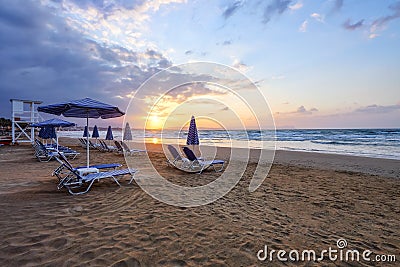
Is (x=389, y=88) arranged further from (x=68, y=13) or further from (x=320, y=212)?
(x=68, y=13)

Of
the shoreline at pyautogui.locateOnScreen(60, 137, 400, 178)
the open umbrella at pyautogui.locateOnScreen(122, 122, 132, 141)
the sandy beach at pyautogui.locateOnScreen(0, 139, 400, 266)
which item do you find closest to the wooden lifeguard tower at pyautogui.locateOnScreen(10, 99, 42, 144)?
the open umbrella at pyautogui.locateOnScreen(122, 122, 132, 141)

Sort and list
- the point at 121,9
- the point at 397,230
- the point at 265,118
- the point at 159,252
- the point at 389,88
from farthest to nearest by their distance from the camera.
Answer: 1. the point at 389,88
2. the point at 121,9
3. the point at 265,118
4. the point at 397,230
5. the point at 159,252

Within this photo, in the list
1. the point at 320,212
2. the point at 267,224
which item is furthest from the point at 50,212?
the point at 320,212

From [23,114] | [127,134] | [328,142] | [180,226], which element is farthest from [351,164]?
[23,114]

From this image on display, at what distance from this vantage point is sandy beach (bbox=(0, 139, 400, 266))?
211 centimetres

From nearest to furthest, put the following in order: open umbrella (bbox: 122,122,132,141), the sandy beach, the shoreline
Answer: the sandy beach < the shoreline < open umbrella (bbox: 122,122,132,141)

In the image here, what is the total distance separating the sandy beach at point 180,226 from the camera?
83.0 inches

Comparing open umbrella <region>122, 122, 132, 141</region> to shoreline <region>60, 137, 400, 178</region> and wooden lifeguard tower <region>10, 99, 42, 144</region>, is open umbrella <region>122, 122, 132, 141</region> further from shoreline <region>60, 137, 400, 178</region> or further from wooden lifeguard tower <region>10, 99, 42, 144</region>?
shoreline <region>60, 137, 400, 178</region>

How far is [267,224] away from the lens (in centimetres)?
297

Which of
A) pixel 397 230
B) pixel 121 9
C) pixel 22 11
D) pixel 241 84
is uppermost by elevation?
pixel 22 11

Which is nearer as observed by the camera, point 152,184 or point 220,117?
point 152,184

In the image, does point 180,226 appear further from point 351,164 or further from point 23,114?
point 23,114

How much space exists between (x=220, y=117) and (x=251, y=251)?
641 centimetres

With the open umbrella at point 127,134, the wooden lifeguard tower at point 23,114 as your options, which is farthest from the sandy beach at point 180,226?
the wooden lifeguard tower at point 23,114
